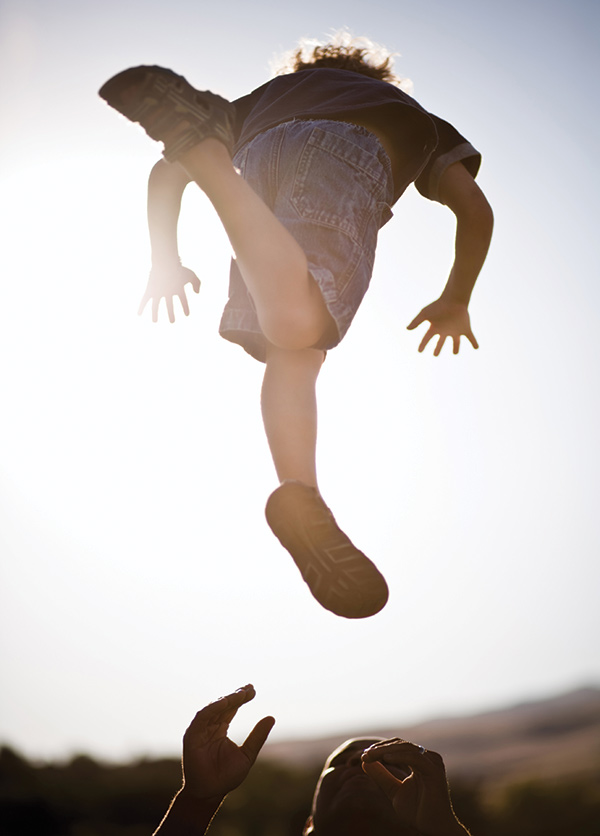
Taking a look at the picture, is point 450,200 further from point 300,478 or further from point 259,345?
point 300,478

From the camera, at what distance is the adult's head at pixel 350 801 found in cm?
211

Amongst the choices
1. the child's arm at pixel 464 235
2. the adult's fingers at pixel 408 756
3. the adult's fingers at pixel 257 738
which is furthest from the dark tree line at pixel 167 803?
the child's arm at pixel 464 235

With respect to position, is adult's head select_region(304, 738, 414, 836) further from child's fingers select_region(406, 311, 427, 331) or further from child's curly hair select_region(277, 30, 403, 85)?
child's curly hair select_region(277, 30, 403, 85)

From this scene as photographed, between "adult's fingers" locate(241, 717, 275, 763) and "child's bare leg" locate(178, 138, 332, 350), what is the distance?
51.6 inches

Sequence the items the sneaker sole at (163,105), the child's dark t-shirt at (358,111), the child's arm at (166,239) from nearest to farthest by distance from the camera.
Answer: the sneaker sole at (163,105) → the child's dark t-shirt at (358,111) → the child's arm at (166,239)

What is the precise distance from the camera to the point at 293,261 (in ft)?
5.11

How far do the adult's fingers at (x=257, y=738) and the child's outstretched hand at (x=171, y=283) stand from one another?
137cm

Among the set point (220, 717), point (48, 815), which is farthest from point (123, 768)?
point (220, 717)

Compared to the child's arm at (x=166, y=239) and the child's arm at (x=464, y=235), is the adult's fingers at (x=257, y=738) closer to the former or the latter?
the child's arm at (x=166, y=239)

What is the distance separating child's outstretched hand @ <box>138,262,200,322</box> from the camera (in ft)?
7.50

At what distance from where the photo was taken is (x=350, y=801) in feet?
7.09

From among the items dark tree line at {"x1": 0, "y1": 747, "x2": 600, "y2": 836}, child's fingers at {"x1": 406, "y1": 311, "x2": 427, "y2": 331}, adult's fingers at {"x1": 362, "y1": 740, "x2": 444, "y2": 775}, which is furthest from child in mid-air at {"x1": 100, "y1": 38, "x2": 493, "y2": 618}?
dark tree line at {"x1": 0, "y1": 747, "x2": 600, "y2": 836}

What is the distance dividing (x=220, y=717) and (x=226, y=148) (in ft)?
5.45

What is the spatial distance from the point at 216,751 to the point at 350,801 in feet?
1.59
